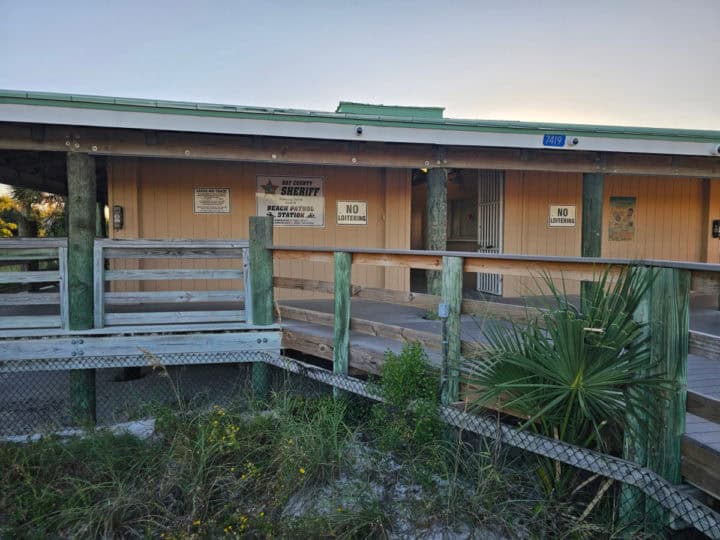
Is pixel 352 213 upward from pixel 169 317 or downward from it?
upward

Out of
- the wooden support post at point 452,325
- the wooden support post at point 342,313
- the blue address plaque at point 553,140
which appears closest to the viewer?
the wooden support post at point 452,325

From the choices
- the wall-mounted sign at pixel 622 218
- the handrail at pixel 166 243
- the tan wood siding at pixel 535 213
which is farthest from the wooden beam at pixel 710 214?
the handrail at pixel 166 243

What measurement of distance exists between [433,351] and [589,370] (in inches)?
63.2

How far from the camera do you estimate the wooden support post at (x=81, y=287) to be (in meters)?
4.43

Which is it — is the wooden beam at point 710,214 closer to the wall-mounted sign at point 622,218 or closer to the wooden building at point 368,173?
the wooden building at point 368,173

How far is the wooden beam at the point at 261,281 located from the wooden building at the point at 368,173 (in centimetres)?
176

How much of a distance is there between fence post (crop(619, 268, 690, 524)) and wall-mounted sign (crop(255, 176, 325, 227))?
5.79 metres

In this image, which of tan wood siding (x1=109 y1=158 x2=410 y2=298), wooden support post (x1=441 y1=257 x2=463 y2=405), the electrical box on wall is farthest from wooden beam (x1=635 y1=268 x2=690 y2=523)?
the electrical box on wall

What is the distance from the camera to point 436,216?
21.0 ft

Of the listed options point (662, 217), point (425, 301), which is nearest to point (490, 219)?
point (662, 217)

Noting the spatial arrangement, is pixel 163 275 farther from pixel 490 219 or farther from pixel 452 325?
pixel 490 219

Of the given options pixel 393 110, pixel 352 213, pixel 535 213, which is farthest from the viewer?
pixel 393 110

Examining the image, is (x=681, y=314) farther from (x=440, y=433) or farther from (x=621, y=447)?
(x=440, y=433)

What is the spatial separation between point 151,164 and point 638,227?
8.13 metres
